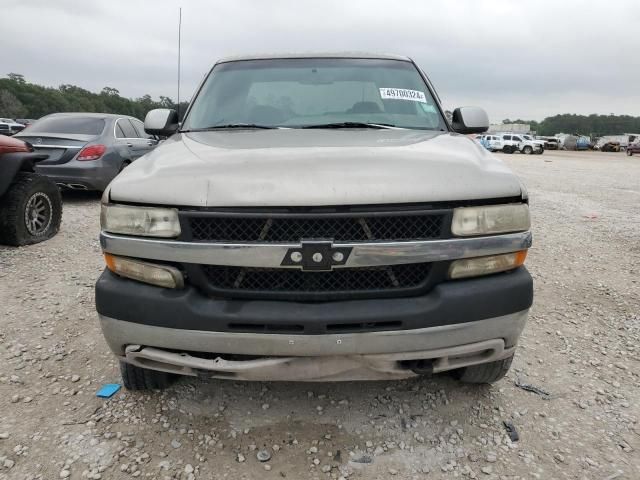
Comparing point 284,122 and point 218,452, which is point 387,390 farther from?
point 284,122

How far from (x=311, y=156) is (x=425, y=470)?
1411 millimetres

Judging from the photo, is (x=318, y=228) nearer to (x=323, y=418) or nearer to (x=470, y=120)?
(x=323, y=418)

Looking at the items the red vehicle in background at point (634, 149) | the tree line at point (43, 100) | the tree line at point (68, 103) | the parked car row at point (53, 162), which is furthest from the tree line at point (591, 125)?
the parked car row at point (53, 162)

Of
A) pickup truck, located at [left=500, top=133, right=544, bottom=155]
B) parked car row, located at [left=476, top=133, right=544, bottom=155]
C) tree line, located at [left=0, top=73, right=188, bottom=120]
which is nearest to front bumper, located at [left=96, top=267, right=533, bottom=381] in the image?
parked car row, located at [left=476, top=133, right=544, bottom=155]

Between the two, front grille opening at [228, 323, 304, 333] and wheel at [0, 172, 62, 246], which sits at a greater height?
front grille opening at [228, 323, 304, 333]

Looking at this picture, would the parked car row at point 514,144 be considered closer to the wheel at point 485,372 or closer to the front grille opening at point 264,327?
the wheel at point 485,372

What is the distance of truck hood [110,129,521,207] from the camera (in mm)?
1862

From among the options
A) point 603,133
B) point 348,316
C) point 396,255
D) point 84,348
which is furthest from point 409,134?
point 603,133

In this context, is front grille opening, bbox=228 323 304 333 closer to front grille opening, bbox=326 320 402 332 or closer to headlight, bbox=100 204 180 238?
front grille opening, bbox=326 320 402 332

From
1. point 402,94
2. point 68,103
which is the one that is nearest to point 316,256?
point 402,94

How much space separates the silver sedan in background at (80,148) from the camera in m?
7.28

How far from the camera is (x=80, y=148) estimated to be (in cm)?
738

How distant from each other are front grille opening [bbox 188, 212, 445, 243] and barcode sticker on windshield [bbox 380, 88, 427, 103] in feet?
4.81

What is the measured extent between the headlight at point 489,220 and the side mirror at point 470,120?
1.44 meters
